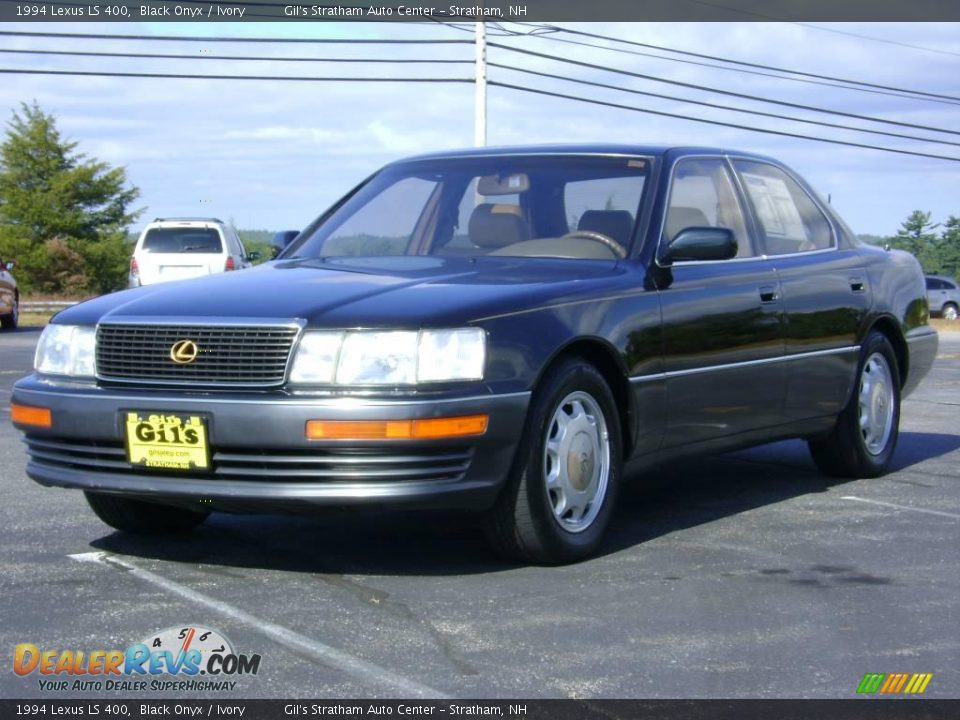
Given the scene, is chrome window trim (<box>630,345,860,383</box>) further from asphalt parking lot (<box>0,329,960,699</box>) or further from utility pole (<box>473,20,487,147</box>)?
utility pole (<box>473,20,487,147</box>)

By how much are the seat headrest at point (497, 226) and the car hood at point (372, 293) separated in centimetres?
22

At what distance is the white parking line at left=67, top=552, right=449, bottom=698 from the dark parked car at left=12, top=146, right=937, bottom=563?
0.99 ft

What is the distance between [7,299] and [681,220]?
62.1 feet

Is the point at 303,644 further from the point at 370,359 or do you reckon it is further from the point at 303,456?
the point at 370,359

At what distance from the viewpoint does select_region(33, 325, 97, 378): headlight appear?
525 cm

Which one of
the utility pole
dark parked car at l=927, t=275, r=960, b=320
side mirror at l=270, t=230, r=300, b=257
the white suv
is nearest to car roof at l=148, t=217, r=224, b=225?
the white suv

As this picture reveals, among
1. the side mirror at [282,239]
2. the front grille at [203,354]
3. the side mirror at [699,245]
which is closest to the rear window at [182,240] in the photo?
the side mirror at [282,239]

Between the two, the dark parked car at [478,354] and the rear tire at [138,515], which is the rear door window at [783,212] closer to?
the dark parked car at [478,354]

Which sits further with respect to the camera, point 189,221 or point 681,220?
point 189,221

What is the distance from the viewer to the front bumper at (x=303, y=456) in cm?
476

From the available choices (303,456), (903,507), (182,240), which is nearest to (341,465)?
(303,456)

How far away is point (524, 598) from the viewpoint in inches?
189

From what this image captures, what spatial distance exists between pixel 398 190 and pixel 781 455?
298 cm
